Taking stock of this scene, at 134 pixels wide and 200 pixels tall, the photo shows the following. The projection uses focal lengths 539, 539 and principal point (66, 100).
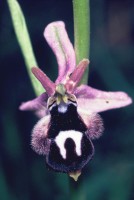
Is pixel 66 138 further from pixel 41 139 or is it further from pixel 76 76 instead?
pixel 76 76

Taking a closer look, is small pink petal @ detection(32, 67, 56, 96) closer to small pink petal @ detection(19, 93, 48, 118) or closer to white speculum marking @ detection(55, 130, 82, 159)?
small pink petal @ detection(19, 93, 48, 118)

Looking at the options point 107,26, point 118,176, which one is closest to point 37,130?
point 118,176

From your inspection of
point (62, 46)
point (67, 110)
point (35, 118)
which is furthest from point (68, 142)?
point (35, 118)

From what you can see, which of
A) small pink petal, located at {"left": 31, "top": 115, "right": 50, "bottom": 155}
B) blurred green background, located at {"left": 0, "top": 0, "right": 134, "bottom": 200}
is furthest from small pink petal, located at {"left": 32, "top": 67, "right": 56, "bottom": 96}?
blurred green background, located at {"left": 0, "top": 0, "right": 134, "bottom": 200}

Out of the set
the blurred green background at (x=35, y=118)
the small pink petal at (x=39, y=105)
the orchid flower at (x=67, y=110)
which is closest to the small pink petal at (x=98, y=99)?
the orchid flower at (x=67, y=110)

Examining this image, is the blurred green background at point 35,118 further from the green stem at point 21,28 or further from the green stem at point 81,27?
the green stem at point 81,27

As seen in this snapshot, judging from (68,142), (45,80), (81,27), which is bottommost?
(68,142)
